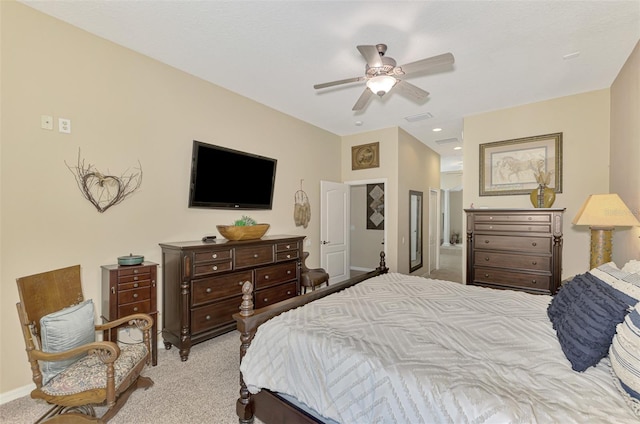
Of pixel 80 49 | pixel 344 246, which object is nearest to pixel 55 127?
pixel 80 49

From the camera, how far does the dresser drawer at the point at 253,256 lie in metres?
3.18

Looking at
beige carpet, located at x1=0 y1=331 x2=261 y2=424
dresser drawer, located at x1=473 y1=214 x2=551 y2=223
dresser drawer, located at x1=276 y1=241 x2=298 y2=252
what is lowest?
beige carpet, located at x1=0 y1=331 x2=261 y2=424

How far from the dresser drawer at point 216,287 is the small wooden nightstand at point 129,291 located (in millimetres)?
360

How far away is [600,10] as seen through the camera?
2.23 metres

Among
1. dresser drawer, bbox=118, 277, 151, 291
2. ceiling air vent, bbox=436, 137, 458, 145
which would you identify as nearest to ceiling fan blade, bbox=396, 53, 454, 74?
dresser drawer, bbox=118, 277, 151, 291

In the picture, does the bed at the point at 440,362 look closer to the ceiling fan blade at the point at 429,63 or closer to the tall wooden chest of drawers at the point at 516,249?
the tall wooden chest of drawers at the point at 516,249

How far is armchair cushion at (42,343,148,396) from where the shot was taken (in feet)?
5.54

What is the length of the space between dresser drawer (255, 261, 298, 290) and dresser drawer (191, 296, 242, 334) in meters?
0.34

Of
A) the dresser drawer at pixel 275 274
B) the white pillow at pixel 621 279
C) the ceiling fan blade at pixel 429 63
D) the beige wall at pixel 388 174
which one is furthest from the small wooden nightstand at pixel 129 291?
the beige wall at pixel 388 174

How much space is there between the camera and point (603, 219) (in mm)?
2551

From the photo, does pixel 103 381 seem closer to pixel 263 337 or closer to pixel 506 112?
pixel 263 337

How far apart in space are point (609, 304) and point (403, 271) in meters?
4.12

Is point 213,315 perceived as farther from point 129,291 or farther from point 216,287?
point 129,291

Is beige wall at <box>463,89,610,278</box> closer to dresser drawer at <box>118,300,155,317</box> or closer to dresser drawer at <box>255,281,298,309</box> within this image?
dresser drawer at <box>255,281,298,309</box>
